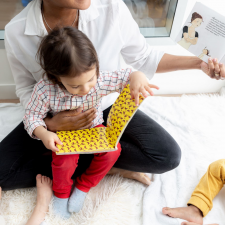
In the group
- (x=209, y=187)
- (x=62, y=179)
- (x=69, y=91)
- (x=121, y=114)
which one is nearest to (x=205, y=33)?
(x=121, y=114)

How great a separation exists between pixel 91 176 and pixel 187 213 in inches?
17.2

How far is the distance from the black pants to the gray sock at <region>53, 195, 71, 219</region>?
0.12m

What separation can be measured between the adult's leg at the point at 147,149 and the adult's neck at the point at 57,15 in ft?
1.69

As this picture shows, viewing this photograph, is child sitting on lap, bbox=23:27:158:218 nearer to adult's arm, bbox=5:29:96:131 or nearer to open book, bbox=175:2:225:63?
adult's arm, bbox=5:29:96:131

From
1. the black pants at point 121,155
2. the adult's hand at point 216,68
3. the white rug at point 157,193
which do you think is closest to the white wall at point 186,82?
the white rug at point 157,193

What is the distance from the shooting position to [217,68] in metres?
0.91

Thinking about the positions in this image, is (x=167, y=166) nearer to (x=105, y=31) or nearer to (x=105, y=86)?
(x=105, y=86)

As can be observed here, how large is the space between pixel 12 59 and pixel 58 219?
0.70m

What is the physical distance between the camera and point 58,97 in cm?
92

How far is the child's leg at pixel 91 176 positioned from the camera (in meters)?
1.03

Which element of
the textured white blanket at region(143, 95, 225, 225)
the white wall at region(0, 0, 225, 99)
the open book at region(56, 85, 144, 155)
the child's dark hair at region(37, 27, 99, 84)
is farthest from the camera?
the white wall at region(0, 0, 225, 99)

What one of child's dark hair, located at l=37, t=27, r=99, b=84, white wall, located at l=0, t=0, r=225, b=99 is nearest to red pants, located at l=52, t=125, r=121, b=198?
child's dark hair, located at l=37, t=27, r=99, b=84

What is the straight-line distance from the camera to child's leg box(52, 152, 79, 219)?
972mm

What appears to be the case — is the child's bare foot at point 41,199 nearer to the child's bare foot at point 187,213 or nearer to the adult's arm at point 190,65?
the child's bare foot at point 187,213
